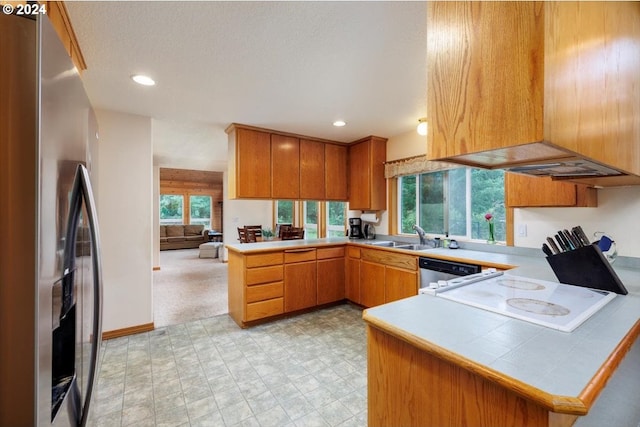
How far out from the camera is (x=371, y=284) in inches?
136

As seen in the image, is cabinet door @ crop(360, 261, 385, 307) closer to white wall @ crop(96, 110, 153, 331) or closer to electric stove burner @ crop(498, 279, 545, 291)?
electric stove burner @ crop(498, 279, 545, 291)

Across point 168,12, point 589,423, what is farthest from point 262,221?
point 589,423

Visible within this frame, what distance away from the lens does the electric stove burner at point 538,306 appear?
1073mm

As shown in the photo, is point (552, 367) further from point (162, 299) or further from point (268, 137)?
point (162, 299)

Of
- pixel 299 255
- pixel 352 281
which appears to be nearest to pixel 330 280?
pixel 352 281

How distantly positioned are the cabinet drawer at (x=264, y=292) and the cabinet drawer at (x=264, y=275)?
5 cm

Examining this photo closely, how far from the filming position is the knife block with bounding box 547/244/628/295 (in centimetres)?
134

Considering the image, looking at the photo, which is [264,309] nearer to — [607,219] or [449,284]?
[449,284]

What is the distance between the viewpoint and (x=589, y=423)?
3.71 feet

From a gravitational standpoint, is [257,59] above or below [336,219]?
above

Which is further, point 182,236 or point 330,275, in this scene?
point 182,236

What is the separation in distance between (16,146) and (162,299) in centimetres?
426

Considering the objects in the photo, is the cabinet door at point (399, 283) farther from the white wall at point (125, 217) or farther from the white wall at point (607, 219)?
the white wall at point (125, 217)

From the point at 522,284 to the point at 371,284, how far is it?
208 cm
